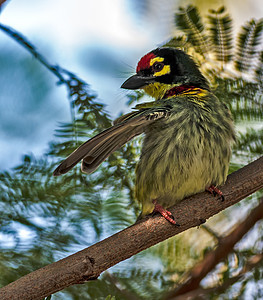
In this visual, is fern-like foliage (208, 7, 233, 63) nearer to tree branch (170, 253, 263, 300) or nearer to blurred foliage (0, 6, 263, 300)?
blurred foliage (0, 6, 263, 300)

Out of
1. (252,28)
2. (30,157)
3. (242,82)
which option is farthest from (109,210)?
(252,28)

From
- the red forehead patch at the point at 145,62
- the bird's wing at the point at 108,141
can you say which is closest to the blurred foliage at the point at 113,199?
the bird's wing at the point at 108,141

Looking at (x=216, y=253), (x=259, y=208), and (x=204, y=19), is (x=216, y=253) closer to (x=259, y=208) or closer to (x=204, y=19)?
(x=259, y=208)

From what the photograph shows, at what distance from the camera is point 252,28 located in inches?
90.0

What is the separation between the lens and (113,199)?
91.4 inches

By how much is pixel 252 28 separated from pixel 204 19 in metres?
0.24

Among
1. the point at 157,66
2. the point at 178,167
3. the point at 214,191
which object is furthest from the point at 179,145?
the point at 157,66

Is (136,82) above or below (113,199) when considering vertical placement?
above

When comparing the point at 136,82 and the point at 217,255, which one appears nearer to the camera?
the point at 217,255

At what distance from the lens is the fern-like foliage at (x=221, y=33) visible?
2.28m

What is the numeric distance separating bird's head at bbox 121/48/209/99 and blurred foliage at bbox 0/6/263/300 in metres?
0.26

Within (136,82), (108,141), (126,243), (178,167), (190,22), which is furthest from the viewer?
(136,82)

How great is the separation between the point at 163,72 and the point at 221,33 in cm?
60

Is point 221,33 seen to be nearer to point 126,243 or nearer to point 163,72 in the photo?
point 163,72
